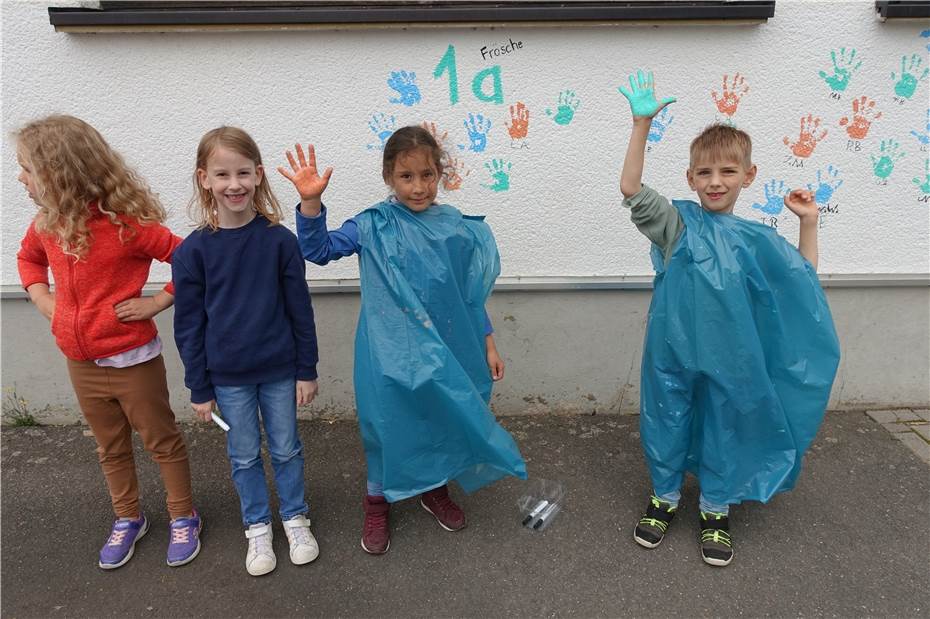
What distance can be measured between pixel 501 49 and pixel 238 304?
1631 mm

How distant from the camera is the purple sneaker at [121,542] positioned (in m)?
2.16

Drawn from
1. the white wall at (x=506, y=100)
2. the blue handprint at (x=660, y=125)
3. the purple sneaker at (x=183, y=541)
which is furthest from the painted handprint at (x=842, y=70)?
the purple sneaker at (x=183, y=541)

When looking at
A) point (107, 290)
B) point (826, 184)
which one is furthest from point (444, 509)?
point (826, 184)

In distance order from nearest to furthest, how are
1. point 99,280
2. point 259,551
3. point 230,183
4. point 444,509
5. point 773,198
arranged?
1. point 230,183
2. point 99,280
3. point 259,551
4. point 444,509
5. point 773,198

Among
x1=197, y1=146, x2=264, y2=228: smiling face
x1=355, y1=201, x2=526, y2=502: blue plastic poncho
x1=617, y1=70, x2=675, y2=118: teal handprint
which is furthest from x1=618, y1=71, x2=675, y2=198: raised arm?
x1=197, y1=146, x2=264, y2=228: smiling face

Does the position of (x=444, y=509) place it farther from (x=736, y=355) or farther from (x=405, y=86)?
(x=405, y=86)

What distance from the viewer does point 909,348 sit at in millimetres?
3182

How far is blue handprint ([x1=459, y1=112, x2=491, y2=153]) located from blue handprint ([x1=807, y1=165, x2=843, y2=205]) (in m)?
1.59

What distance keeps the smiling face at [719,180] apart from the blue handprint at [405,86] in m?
1.27

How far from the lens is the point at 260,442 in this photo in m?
2.13

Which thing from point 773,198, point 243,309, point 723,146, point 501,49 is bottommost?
point 243,309

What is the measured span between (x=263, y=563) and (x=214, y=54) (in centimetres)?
213

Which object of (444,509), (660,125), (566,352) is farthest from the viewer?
(566,352)

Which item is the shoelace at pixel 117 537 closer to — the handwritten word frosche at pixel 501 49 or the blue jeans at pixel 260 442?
the blue jeans at pixel 260 442
